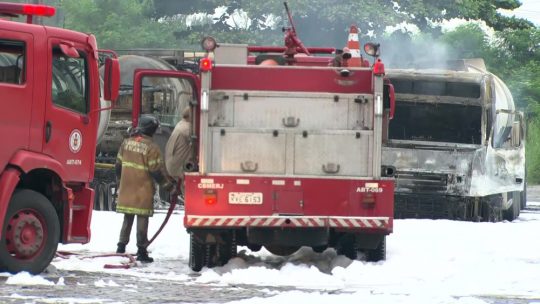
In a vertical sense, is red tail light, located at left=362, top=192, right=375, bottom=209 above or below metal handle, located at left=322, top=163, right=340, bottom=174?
below

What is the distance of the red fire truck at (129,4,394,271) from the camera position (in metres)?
14.4

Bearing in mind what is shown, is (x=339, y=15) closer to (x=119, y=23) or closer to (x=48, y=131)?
(x=119, y=23)

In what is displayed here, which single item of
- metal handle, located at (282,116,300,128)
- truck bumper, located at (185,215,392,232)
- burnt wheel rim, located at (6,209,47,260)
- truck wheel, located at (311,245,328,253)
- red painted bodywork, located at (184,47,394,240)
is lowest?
truck wheel, located at (311,245,328,253)

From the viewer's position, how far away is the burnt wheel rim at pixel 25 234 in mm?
13047

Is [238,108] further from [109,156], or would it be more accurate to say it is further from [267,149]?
[109,156]

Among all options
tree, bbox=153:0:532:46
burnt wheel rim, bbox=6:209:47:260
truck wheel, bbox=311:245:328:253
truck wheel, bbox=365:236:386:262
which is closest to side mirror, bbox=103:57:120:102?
burnt wheel rim, bbox=6:209:47:260

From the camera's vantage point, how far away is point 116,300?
11.4 m

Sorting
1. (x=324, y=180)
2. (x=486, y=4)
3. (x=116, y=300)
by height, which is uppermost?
(x=486, y=4)

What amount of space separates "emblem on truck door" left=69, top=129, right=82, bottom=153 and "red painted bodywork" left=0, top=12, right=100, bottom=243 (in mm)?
31

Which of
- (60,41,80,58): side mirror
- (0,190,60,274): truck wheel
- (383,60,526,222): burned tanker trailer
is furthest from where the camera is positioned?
(383,60,526,222): burned tanker trailer

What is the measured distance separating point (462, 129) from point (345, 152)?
336 inches

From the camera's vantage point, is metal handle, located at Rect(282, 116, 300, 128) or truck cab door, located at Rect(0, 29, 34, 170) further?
metal handle, located at Rect(282, 116, 300, 128)

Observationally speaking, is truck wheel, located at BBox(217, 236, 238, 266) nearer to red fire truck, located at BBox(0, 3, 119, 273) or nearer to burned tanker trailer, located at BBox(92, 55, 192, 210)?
red fire truck, located at BBox(0, 3, 119, 273)

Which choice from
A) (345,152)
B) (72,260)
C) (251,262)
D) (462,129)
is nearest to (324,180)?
(345,152)
